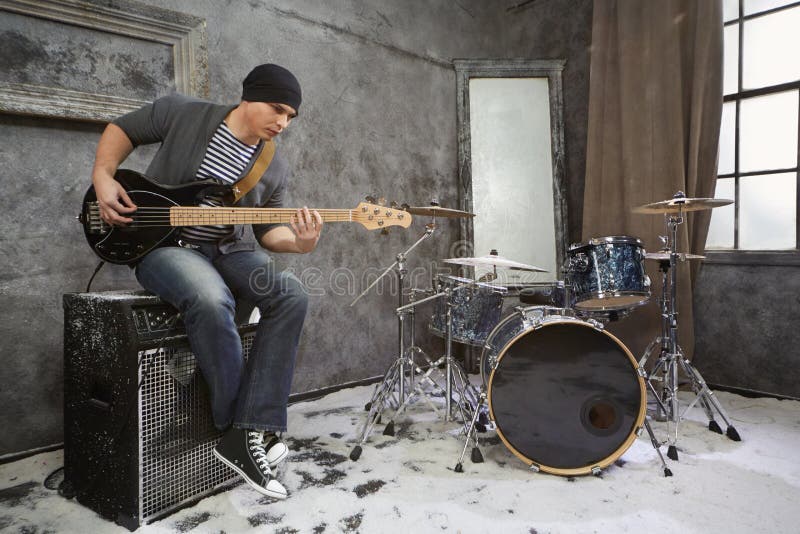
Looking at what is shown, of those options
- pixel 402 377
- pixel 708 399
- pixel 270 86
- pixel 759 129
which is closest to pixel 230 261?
pixel 270 86

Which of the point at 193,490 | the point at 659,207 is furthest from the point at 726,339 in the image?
the point at 193,490

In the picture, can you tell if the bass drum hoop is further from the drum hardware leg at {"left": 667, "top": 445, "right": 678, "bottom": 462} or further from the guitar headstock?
the guitar headstock

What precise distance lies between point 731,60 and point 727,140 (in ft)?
1.95

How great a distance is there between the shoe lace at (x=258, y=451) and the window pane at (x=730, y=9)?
4.27 metres

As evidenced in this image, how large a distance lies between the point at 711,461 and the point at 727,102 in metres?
2.77

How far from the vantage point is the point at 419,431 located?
9.09 feet

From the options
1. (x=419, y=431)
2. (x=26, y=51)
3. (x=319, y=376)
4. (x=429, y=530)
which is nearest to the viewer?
(x=429, y=530)

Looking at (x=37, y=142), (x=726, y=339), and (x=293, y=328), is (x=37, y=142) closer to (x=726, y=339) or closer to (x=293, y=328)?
(x=293, y=328)

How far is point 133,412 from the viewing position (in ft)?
5.70

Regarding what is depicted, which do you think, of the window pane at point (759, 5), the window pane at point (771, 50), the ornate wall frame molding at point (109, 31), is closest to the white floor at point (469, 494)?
the ornate wall frame molding at point (109, 31)

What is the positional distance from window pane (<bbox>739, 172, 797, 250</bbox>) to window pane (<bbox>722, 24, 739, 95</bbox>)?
2.32 feet

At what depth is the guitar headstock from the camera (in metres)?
2.30

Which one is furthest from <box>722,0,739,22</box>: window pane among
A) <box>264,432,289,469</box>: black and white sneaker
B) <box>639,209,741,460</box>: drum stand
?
<box>264,432,289,469</box>: black and white sneaker

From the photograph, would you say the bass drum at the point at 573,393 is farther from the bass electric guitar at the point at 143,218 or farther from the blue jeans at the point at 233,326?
the bass electric guitar at the point at 143,218
